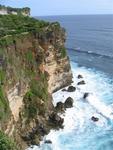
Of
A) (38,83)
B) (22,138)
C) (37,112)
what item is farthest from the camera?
(38,83)

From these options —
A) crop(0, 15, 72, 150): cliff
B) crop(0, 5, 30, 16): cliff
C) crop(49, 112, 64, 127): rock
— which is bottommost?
crop(49, 112, 64, 127): rock

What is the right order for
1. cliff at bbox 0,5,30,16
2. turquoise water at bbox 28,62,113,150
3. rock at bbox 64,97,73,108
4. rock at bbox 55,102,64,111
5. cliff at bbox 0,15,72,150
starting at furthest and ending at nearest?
cliff at bbox 0,5,30,16, rock at bbox 64,97,73,108, rock at bbox 55,102,64,111, turquoise water at bbox 28,62,113,150, cliff at bbox 0,15,72,150

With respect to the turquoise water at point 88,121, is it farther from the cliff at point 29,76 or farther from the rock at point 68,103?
the cliff at point 29,76

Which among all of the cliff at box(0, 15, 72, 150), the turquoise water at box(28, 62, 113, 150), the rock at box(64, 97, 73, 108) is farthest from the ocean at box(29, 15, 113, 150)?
the cliff at box(0, 15, 72, 150)

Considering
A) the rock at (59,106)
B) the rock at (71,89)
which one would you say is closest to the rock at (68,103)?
the rock at (59,106)

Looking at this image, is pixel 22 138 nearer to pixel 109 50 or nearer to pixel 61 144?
pixel 61 144

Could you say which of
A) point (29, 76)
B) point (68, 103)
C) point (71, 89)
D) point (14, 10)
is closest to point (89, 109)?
point (68, 103)

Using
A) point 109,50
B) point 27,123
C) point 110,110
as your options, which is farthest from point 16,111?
point 109,50

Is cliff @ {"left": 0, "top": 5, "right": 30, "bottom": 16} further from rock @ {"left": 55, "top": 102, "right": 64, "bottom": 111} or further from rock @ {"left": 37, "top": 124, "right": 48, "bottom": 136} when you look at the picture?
rock @ {"left": 37, "top": 124, "right": 48, "bottom": 136}
